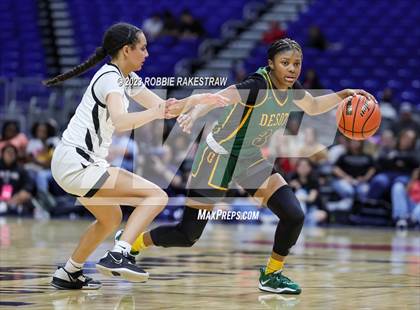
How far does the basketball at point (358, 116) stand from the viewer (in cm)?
668

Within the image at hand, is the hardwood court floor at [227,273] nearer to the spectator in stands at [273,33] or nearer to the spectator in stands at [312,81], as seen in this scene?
the spectator in stands at [312,81]

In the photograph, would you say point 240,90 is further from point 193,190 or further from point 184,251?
point 184,251

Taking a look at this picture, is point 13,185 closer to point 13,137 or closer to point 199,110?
point 13,137

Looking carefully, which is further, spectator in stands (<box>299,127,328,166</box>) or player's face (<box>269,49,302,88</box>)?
spectator in stands (<box>299,127,328,166</box>)

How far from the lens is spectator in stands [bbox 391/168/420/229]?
14.3 metres

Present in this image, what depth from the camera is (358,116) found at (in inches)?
264

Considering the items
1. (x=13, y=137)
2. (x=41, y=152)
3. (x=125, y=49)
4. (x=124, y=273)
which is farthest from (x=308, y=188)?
(x=124, y=273)

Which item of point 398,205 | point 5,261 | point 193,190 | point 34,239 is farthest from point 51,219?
point 193,190

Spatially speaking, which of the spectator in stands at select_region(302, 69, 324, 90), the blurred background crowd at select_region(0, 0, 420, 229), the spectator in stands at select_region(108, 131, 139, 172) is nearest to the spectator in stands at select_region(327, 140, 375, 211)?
the blurred background crowd at select_region(0, 0, 420, 229)

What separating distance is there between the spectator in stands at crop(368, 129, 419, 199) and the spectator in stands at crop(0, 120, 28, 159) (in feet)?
19.8

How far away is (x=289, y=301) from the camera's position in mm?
5820

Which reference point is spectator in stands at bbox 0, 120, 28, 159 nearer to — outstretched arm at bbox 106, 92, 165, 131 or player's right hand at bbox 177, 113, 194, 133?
outstretched arm at bbox 106, 92, 165, 131

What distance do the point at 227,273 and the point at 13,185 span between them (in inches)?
350

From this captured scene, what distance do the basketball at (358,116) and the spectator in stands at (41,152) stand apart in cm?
965
